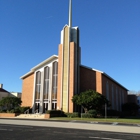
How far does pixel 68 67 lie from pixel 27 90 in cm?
1260

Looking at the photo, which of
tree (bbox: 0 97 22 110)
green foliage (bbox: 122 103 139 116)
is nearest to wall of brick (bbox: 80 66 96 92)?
tree (bbox: 0 97 22 110)

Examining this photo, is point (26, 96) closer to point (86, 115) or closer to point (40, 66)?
point (40, 66)

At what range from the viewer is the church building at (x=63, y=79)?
41.3 m

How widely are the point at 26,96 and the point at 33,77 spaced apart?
4654 mm

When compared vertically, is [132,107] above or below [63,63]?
below

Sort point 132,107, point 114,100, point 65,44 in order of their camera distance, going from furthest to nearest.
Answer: point 132,107
point 114,100
point 65,44

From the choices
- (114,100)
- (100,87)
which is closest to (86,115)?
(100,87)

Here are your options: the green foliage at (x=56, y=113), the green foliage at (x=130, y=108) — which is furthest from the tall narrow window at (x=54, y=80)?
the green foliage at (x=130, y=108)

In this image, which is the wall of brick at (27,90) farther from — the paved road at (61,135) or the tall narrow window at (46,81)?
the paved road at (61,135)

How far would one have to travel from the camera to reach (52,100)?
143 feet

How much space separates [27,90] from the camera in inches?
1895

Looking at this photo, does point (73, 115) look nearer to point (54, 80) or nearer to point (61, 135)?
point (54, 80)

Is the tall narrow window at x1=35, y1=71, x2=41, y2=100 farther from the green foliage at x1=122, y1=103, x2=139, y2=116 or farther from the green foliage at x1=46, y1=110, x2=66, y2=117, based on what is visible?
the green foliage at x1=122, y1=103, x2=139, y2=116

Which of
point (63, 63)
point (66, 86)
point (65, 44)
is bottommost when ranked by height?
point (66, 86)
